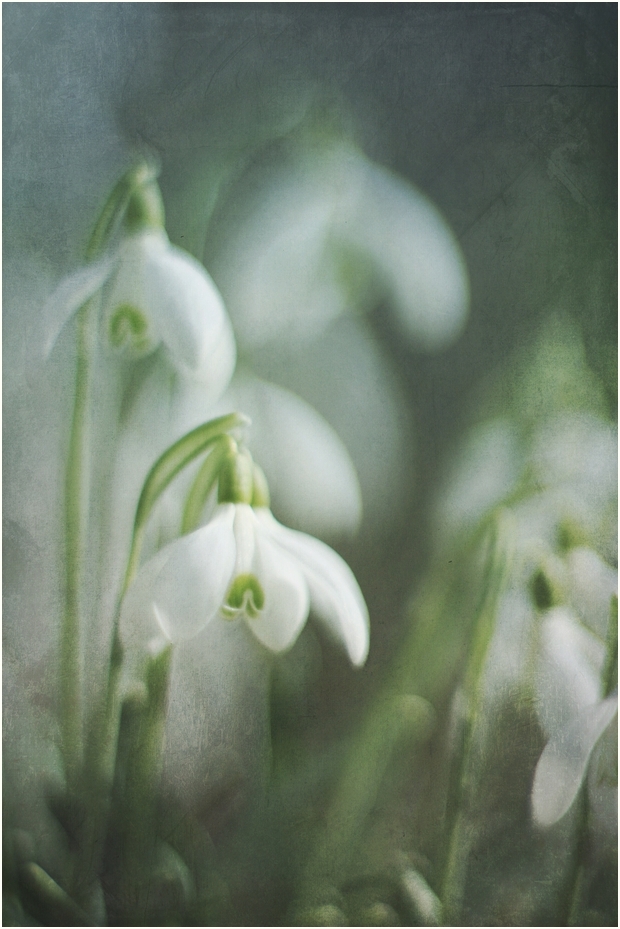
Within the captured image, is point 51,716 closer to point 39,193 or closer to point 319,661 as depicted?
point 319,661

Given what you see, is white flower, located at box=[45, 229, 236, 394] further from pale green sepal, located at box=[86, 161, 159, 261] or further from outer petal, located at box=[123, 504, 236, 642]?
outer petal, located at box=[123, 504, 236, 642]

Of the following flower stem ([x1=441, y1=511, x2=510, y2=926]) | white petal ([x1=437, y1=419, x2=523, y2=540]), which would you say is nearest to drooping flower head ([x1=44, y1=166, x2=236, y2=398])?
white petal ([x1=437, y1=419, x2=523, y2=540])

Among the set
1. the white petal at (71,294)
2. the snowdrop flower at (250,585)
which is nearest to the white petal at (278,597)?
the snowdrop flower at (250,585)

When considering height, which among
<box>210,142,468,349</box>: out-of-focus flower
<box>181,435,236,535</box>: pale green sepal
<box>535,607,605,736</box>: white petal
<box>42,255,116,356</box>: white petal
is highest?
<box>210,142,468,349</box>: out-of-focus flower

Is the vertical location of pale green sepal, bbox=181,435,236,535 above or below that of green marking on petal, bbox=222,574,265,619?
above

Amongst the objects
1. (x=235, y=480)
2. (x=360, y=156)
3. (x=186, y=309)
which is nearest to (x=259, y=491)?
(x=235, y=480)

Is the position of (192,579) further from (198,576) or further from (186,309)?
(186,309)
